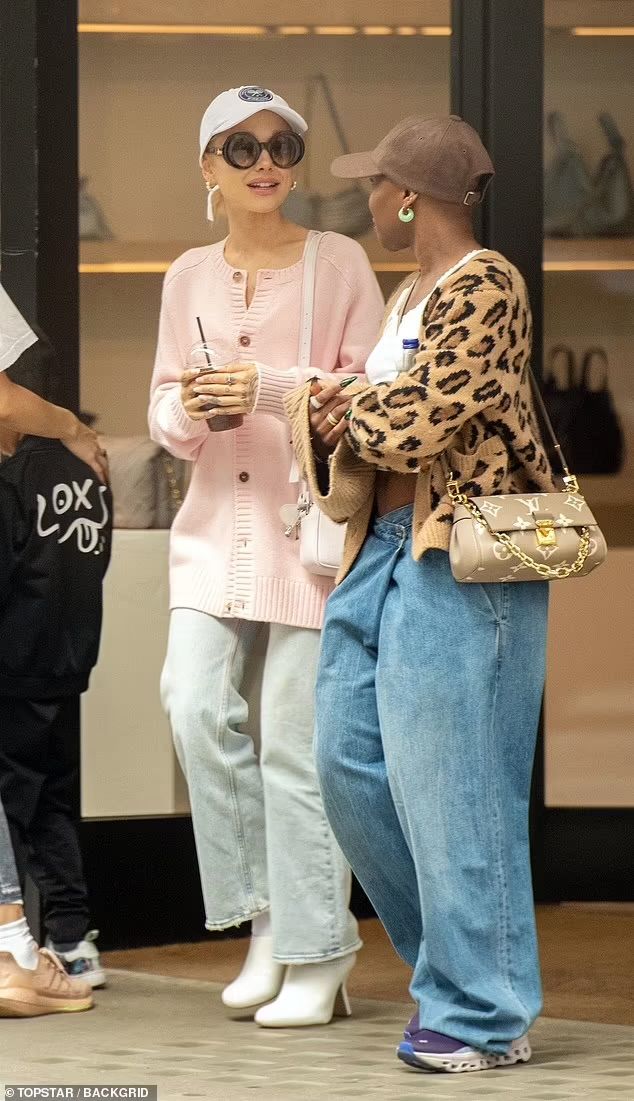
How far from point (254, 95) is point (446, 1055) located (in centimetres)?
199

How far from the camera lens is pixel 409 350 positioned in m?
3.35

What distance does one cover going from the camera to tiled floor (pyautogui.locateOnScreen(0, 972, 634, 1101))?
318cm

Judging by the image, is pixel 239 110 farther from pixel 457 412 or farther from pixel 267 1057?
pixel 267 1057

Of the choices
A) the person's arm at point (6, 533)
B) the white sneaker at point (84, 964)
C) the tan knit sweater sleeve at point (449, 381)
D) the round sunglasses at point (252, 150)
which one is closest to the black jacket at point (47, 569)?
the person's arm at point (6, 533)

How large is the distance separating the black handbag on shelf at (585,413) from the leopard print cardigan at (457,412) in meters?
1.91

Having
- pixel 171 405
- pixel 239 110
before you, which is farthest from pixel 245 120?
pixel 171 405

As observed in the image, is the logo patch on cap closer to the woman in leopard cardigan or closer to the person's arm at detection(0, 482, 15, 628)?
the woman in leopard cardigan

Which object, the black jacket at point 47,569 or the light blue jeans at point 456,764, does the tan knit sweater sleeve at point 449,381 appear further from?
the black jacket at point 47,569

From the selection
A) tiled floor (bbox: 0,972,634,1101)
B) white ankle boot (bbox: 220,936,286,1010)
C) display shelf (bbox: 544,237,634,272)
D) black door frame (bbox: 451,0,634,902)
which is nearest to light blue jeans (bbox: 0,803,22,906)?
tiled floor (bbox: 0,972,634,1101)

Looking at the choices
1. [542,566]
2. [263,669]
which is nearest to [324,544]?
[263,669]

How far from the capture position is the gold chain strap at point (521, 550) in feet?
10.6

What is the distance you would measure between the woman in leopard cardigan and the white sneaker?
1.06m

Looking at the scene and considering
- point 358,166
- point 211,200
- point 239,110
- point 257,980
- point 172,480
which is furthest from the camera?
point 172,480

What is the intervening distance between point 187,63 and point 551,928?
2.33m
